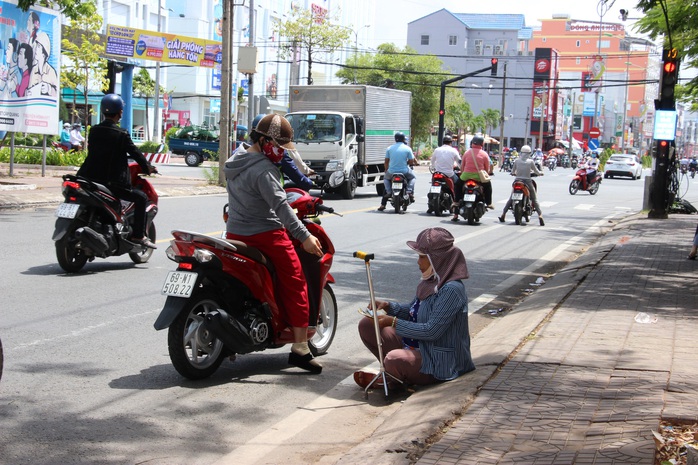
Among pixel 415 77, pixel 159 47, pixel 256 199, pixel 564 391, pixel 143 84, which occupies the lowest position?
pixel 564 391

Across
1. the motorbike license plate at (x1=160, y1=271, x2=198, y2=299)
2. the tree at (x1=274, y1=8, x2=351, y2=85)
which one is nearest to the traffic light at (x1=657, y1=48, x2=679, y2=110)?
the motorbike license plate at (x1=160, y1=271, x2=198, y2=299)

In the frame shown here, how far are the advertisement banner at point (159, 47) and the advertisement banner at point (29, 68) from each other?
23175 mm

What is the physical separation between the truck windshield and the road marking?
23.6ft

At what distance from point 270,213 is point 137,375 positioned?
1461mm

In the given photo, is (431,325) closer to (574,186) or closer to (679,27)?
(679,27)

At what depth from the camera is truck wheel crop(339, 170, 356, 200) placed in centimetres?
2422

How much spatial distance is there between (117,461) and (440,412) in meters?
1.88

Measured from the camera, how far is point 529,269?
1318 centimetres

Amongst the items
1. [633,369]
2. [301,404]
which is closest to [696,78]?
[633,369]

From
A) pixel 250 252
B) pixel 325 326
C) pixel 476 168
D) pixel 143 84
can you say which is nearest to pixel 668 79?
pixel 476 168

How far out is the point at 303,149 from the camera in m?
24.3

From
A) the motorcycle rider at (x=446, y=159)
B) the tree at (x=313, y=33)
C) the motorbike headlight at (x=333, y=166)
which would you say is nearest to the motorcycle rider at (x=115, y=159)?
the motorcycle rider at (x=446, y=159)

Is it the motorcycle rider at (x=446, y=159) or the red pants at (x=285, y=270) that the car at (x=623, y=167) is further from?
the red pants at (x=285, y=270)

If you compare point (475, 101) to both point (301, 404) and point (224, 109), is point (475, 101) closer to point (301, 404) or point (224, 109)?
point (224, 109)
